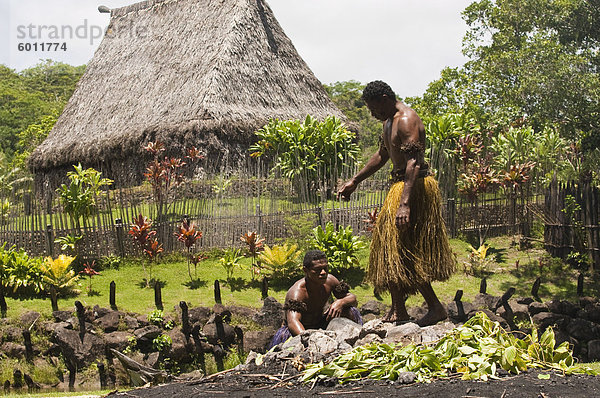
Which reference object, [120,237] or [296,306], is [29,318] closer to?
[120,237]

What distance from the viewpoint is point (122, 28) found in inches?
805

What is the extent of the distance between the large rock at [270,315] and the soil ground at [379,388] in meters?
3.72

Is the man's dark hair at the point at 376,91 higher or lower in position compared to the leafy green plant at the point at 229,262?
higher

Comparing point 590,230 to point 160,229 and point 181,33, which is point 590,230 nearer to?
point 160,229

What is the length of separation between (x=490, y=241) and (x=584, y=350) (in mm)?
4188

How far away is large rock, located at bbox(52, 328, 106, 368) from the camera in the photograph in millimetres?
6398

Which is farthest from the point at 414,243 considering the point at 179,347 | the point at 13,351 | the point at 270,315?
the point at 13,351

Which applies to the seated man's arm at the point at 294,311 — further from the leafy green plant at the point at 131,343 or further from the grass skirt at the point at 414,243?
the leafy green plant at the point at 131,343

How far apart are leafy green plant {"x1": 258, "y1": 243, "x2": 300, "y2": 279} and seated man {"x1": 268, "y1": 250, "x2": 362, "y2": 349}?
3214 mm

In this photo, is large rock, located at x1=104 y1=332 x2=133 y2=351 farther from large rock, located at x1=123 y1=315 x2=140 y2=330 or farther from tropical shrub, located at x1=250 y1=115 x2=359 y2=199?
tropical shrub, located at x1=250 y1=115 x2=359 y2=199

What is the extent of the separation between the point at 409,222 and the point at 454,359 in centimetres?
145

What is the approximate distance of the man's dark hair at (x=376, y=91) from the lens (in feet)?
15.3

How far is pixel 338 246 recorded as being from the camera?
8492 millimetres

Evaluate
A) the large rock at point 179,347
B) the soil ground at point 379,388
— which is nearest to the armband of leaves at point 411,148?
the soil ground at point 379,388
